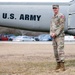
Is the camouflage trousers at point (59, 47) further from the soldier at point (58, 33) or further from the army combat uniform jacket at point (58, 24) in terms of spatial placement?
the army combat uniform jacket at point (58, 24)

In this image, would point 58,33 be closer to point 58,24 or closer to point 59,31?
point 59,31

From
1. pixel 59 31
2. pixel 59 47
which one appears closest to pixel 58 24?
pixel 59 31

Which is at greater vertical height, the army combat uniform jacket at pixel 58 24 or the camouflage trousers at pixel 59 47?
the army combat uniform jacket at pixel 58 24

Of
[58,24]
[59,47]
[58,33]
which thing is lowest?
[59,47]

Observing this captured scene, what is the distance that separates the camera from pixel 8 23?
36.8ft

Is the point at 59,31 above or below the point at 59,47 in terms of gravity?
above

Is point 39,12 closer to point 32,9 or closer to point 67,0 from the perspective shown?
point 32,9

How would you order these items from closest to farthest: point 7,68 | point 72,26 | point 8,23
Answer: point 7,68 < point 72,26 < point 8,23

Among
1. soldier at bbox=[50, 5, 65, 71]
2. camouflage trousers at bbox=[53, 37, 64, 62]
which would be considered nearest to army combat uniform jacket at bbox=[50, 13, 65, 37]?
soldier at bbox=[50, 5, 65, 71]

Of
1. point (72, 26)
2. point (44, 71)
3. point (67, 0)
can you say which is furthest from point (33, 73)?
point (67, 0)

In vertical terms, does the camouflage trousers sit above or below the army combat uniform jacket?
below

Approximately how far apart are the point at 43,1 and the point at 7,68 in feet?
8.69

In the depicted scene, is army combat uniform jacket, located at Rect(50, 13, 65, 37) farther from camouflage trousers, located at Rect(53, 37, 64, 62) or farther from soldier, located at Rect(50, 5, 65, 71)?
camouflage trousers, located at Rect(53, 37, 64, 62)

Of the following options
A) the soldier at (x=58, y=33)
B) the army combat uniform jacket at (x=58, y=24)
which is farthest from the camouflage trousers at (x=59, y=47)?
the army combat uniform jacket at (x=58, y=24)
